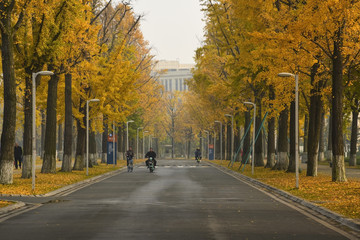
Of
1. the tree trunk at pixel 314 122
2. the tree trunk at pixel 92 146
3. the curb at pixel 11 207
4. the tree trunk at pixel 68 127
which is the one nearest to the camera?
the curb at pixel 11 207

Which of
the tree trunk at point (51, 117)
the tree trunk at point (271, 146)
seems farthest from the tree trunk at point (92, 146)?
the tree trunk at point (51, 117)

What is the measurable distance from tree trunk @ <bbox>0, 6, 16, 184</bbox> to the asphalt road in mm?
6338

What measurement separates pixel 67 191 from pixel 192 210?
→ 9.63 m

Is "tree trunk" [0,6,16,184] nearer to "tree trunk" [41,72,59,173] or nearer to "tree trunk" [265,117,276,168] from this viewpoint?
"tree trunk" [41,72,59,173]

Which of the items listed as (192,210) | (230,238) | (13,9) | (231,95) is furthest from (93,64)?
(230,238)

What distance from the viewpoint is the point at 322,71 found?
108ft

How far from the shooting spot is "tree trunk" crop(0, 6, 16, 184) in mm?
27781

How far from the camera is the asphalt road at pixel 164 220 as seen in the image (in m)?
12.5

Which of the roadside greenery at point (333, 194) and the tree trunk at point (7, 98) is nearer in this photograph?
the roadside greenery at point (333, 194)

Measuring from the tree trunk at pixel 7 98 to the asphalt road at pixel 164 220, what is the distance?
20.8 feet

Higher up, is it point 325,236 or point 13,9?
point 13,9

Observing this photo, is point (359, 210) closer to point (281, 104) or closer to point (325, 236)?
point (325, 236)

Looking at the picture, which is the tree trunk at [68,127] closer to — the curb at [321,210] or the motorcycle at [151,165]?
the motorcycle at [151,165]

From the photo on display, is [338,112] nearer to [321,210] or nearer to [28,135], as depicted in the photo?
[321,210]
